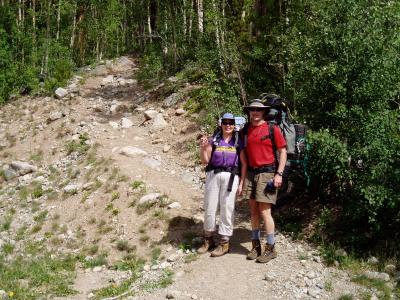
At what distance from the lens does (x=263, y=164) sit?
264 inches

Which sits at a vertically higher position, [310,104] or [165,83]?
[310,104]

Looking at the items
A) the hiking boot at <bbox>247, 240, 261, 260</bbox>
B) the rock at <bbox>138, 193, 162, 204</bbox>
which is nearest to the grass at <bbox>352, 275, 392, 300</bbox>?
the hiking boot at <bbox>247, 240, 261, 260</bbox>

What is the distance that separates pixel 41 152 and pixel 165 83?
5125 mm

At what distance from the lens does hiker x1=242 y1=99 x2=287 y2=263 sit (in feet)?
21.6

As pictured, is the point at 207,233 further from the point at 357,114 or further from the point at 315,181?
the point at 357,114

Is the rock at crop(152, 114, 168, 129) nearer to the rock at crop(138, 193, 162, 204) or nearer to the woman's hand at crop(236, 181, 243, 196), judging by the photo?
the rock at crop(138, 193, 162, 204)

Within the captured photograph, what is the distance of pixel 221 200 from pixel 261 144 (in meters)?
1.05

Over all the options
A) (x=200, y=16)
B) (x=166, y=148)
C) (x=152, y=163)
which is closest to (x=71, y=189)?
(x=152, y=163)

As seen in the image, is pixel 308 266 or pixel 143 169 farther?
pixel 143 169

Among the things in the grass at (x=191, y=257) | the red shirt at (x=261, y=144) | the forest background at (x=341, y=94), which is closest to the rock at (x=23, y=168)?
the forest background at (x=341, y=94)

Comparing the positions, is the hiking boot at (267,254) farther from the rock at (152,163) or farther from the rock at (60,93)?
the rock at (60,93)

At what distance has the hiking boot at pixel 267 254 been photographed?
22.4ft

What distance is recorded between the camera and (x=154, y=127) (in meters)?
14.0

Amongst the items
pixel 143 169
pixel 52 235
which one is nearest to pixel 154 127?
pixel 143 169
